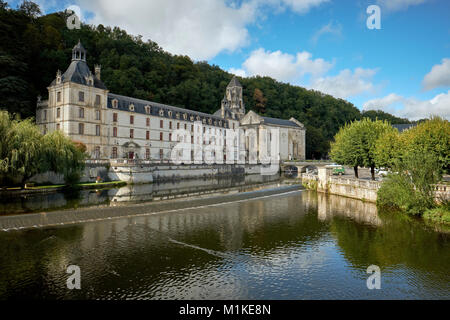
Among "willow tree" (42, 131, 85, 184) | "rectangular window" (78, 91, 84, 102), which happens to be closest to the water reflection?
"willow tree" (42, 131, 85, 184)

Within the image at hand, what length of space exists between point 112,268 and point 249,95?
109m

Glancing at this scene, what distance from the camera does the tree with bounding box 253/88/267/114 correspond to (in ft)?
370

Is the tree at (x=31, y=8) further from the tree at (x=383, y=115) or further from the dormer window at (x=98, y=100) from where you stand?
the tree at (x=383, y=115)

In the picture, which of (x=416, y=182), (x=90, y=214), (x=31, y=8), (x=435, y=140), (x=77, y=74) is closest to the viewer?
(x=90, y=214)

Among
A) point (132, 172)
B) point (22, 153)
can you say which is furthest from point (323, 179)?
point (22, 153)

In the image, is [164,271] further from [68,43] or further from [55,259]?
[68,43]

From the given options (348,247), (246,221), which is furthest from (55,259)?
(348,247)

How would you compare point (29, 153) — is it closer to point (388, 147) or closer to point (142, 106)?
point (142, 106)

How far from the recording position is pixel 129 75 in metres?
69.1

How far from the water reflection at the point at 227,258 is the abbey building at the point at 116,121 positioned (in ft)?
100

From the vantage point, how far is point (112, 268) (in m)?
10.8

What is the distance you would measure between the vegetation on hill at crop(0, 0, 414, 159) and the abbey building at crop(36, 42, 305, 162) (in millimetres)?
A: 8485

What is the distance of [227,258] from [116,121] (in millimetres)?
41429
